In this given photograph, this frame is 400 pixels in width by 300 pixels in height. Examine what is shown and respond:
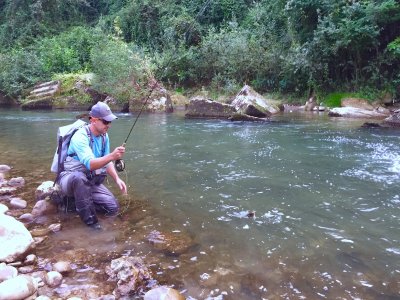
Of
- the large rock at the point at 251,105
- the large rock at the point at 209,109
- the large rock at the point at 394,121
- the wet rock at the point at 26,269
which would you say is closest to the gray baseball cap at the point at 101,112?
the wet rock at the point at 26,269

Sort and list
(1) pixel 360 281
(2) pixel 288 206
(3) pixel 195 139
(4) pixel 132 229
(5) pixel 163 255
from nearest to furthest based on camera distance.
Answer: (1) pixel 360 281 < (5) pixel 163 255 < (4) pixel 132 229 < (2) pixel 288 206 < (3) pixel 195 139

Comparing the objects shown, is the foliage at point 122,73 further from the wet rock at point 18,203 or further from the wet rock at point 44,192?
the wet rock at point 18,203

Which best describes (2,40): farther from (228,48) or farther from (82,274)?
(82,274)

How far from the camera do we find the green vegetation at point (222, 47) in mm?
15844

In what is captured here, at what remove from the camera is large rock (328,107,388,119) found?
14.5 m

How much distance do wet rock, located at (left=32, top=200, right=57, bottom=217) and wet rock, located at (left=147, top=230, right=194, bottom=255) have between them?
4.77 feet

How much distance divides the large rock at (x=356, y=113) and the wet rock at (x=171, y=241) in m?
12.2

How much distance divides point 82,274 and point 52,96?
19696 millimetres

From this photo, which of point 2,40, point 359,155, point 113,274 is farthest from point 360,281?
point 2,40

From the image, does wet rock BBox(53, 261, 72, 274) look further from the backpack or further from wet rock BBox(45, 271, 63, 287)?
the backpack

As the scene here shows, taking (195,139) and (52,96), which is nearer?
(195,139)

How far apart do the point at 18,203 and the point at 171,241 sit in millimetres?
2320

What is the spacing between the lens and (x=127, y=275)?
10.3ft

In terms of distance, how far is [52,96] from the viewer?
21.2m
